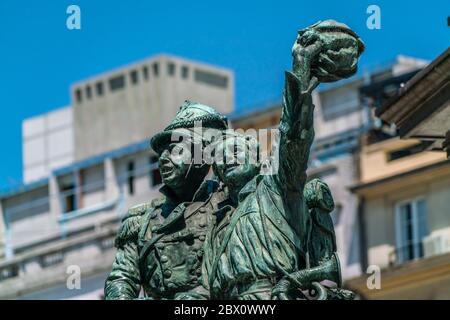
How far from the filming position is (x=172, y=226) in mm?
23469

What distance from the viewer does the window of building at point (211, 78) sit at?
13250 centimetres

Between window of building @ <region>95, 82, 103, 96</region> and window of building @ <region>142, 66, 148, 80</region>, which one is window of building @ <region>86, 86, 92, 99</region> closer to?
window of building @ <region>95, 82, 103, 96</region>

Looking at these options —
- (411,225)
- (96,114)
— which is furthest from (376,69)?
(96,114)

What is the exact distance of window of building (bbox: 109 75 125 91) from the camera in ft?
423

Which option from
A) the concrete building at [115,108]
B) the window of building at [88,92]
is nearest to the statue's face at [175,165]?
the concrete building at [115,108]

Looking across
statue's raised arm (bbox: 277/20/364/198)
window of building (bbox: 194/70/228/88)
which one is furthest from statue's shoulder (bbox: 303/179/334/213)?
window of building (bbox: 194/70/228/88)

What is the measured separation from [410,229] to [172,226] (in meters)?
58.6

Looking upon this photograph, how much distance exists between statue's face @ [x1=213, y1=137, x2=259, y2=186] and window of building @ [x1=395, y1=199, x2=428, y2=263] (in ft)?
185

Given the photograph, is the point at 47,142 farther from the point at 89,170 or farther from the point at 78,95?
the point at 89,170
